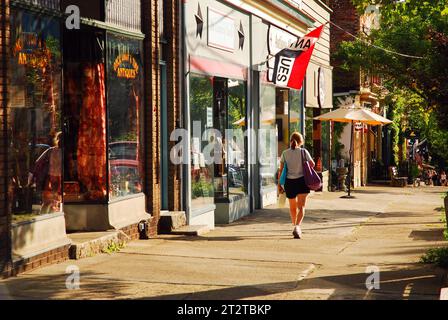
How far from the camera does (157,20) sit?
13.2 m

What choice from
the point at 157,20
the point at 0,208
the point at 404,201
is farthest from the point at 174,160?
the point at 404,201

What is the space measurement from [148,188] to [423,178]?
91.5 ft

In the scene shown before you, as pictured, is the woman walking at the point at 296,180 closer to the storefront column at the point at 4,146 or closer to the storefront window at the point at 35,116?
the storefront window at the point at 35,116

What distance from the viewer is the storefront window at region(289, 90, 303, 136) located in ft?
75.7

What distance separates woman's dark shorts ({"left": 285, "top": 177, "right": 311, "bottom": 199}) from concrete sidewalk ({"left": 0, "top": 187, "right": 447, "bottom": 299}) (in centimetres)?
75

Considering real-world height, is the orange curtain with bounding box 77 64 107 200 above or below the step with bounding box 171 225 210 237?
above

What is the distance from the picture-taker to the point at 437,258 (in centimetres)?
1046

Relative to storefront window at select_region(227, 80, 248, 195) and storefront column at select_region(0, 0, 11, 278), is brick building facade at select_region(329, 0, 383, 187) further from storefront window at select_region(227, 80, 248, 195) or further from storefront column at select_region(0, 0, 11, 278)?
storefront column at select_region(0, 0, 11, 278)

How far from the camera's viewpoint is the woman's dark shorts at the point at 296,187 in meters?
13.9

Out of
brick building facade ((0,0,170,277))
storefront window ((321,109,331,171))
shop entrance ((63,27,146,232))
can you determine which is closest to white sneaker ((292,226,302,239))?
brick building facade ((0,0,170,277))

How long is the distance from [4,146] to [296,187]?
626 centimetres

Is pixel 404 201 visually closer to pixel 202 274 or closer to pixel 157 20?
pixel 157 20

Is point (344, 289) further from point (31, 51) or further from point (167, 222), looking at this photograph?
point (167, 222)

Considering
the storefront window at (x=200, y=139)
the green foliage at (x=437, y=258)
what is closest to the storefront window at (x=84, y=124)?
the storefront window at (x=200, y=139)
